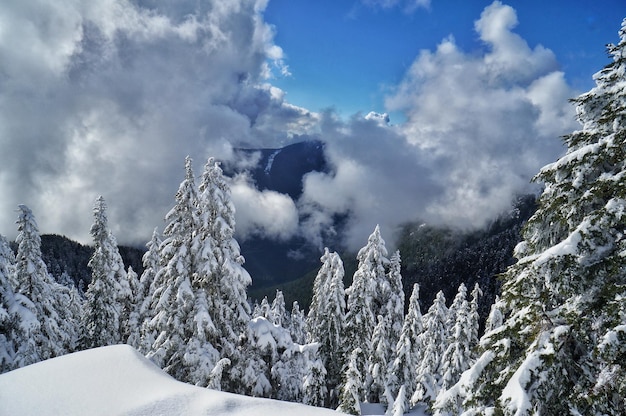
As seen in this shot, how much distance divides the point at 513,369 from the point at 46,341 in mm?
26053

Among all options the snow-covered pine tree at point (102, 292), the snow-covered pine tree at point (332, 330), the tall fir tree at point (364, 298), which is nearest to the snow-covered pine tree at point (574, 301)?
the snow-covered pine tree at point (332, 330)

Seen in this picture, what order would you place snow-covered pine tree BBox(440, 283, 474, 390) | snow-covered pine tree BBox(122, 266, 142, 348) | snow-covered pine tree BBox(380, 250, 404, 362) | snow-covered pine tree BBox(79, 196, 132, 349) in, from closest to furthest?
snow-covered pine tree BBox(440, 283, 474, 390) → snow-covered pine tree BBox(79, 196, 132, 349) → snow-covered pine tree BBox(122, 266, 142, 348) → snow-covered pine tree BBox(380, 250, 404, 362)

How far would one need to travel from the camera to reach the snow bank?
21.0ft

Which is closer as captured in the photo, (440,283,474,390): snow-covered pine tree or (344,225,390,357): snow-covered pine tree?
(344,225,390,357): snow-covered pine tree

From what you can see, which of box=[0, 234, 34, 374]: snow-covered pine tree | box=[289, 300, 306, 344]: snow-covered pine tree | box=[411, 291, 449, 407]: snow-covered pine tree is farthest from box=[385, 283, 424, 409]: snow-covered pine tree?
box=[0, 234, 34, 374]: snow-covered pine tree

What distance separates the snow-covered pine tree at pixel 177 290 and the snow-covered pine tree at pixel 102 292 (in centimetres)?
1418

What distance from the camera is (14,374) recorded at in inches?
301

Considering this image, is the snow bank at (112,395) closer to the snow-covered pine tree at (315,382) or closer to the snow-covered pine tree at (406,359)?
the snow-covered pine tree at (315,382)

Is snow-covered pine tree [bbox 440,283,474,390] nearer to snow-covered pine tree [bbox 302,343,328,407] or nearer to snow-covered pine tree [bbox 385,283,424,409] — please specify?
snow-covered pine tree [bbox 385,283,424,409]

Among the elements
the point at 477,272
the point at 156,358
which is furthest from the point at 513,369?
the point at 477,272

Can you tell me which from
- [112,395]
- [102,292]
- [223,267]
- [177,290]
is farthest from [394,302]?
[112,395]

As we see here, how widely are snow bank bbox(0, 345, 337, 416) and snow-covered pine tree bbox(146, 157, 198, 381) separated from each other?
8.60 m

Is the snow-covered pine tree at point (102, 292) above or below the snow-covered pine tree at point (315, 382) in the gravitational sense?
above

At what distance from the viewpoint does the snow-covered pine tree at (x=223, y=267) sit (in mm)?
16859
